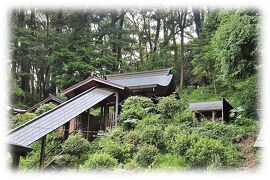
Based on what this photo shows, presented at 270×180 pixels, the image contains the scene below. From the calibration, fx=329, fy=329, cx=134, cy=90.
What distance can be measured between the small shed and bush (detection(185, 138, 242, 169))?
6.93 m

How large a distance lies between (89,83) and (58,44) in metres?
9.97

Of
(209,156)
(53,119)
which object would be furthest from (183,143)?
(53,119)

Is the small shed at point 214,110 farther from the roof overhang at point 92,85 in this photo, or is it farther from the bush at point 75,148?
the bush at point 75,148

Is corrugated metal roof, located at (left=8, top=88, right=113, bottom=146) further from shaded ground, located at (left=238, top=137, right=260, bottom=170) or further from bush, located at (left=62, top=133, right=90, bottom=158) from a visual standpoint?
shaded ground, located at (left=238, top=137, right=260, bottom=170)

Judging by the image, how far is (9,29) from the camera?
20.2 m

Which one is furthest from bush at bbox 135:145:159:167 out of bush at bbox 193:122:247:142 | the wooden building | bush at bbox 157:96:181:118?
bush at bbox 157:96:181:118

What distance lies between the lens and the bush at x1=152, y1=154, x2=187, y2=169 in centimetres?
790

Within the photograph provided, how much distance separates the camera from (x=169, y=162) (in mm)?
8172

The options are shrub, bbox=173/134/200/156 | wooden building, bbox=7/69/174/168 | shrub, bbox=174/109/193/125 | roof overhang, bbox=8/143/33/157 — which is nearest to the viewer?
roof overhang, bbox=8/143/33/157

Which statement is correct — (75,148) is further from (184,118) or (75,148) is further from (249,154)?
(249,154)

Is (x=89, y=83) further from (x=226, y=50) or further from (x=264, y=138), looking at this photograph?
(x=264, y=138)

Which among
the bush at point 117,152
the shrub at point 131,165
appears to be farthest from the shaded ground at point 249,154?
the bush at point 117,152

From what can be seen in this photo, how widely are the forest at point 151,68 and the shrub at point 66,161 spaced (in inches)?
1.2

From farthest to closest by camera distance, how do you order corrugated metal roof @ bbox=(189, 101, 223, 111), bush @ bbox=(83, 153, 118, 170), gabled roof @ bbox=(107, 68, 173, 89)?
1. gabled roof @ bbox=(107, 68, 173, 89)
2. corrugated metal roof @ bbox=(189, 101, 223, 111)
3. bush @ bbox=(83, 153, 118, 170)
